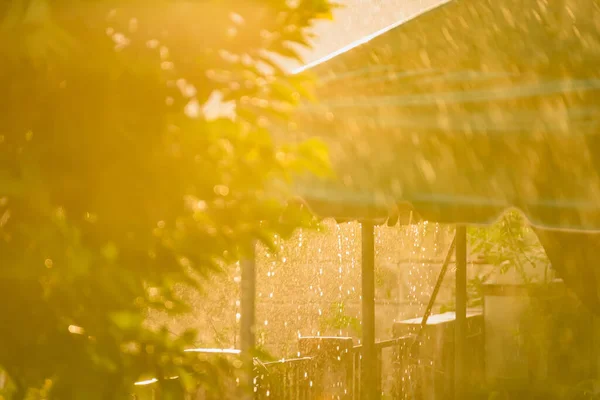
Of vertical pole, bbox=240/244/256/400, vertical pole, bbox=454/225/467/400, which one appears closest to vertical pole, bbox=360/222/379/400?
vertical pole, bbox=454/225/467/400

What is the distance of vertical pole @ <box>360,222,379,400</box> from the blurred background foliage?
316 centimetres

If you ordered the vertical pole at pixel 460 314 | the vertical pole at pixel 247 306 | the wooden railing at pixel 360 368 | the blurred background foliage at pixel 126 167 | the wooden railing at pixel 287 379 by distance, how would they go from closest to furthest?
the blurred background foliage at pixel 126 167, the vertical pole at pixel 247 306, the wooden railing at pixel 287 379, the wooden railing at pixel 360 368, the vertical pole at pixel 460 314

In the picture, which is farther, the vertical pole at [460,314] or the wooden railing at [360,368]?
the vertical pole at [460,314]

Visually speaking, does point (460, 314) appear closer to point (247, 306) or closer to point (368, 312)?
point (368, 312)

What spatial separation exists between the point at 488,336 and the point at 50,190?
823cm

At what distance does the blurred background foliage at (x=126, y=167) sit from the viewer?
1.78 meters

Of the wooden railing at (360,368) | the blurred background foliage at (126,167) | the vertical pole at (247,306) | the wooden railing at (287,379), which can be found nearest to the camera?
the blurred background foliage at (126,167)

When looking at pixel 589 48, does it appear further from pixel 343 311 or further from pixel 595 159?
pixel 343 311

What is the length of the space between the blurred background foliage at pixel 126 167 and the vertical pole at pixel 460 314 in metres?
4.26

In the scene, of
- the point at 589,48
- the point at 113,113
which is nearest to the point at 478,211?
the point at 589,48

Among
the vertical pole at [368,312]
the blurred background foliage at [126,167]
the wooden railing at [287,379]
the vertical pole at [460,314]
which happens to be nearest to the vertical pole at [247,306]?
the wooden railing at [287,379]

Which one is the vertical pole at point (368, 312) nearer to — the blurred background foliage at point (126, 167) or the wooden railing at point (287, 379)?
the wooden railing at point (287, 379)

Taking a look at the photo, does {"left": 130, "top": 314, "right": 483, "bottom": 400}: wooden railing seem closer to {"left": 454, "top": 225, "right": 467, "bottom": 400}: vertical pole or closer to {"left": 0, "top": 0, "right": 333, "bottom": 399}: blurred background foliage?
{"left": 454, "top": 225, "right": 467, "bottom": 400}: vertical pole

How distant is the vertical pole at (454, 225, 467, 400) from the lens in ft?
20.4
